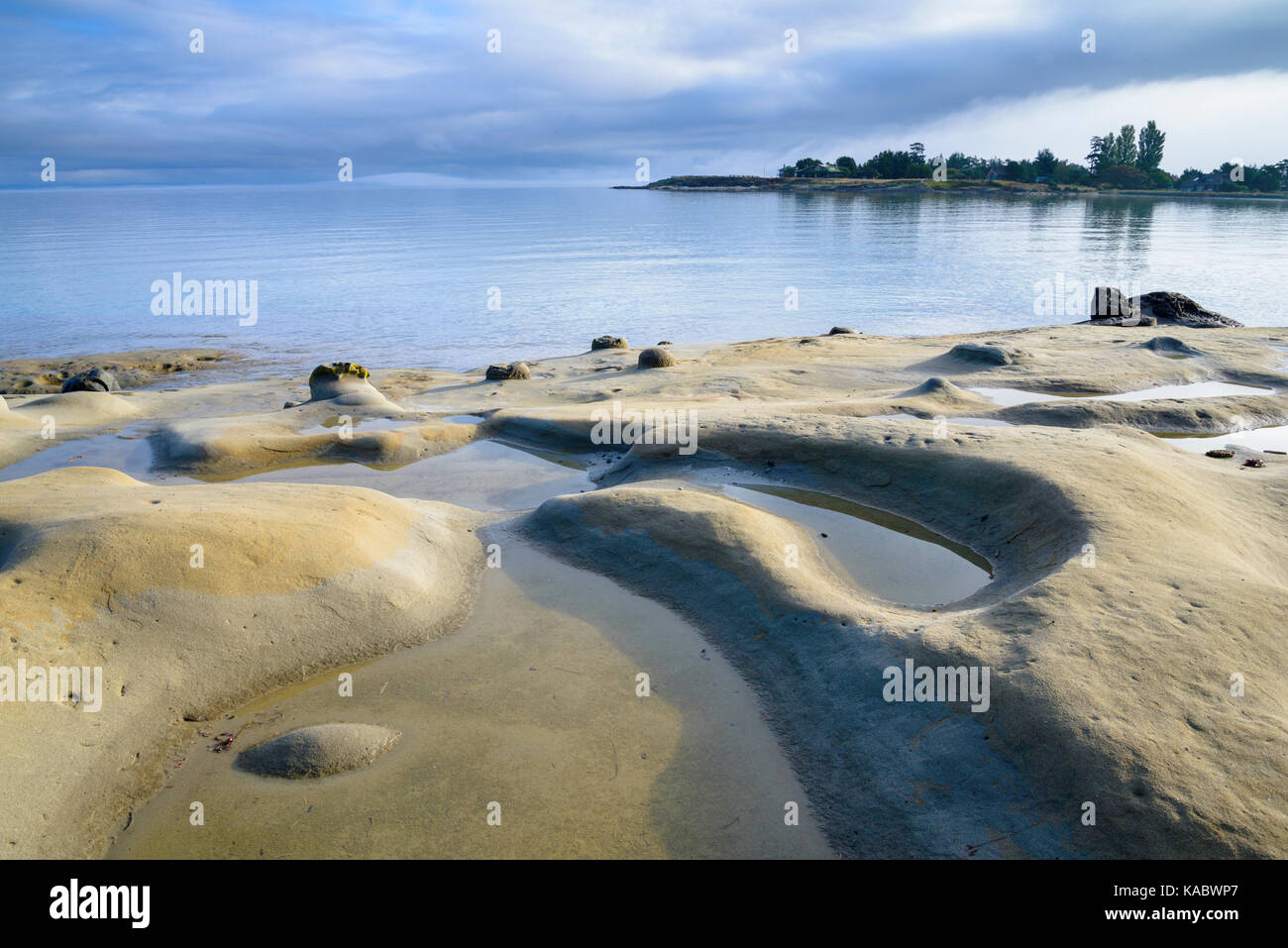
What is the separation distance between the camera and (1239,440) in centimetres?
1246

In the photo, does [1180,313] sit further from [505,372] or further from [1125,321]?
[505,372]

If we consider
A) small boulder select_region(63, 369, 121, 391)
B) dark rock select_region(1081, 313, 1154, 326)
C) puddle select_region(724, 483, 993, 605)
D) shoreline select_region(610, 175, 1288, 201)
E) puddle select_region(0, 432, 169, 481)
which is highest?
shoreline select_region(610, 175, 1288, 201)

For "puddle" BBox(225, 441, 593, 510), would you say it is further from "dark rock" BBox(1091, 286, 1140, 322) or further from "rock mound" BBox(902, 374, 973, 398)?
"dark rock" BBox(1091, 286, 1140, 322)

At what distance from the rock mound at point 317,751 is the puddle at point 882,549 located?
15.0ft

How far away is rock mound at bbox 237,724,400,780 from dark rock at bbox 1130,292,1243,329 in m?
24.4

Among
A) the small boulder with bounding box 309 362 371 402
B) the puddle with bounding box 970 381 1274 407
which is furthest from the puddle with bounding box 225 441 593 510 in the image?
the puddle with bounding box 970 381 1274 407

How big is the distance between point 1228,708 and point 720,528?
169 inches

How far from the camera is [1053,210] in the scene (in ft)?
263

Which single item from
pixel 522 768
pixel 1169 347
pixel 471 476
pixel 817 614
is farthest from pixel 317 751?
pixel 1169 347

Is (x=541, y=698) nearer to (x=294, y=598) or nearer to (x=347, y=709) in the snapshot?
(x=347, y=709)

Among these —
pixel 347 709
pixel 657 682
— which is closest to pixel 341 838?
pixel 347 709

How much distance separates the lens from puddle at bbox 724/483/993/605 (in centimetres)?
761

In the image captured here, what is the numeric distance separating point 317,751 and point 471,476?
6703 mm

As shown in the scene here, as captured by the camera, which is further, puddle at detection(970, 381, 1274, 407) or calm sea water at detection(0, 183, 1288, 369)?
calm sea water at detection(0, 183, 1288, 369)
